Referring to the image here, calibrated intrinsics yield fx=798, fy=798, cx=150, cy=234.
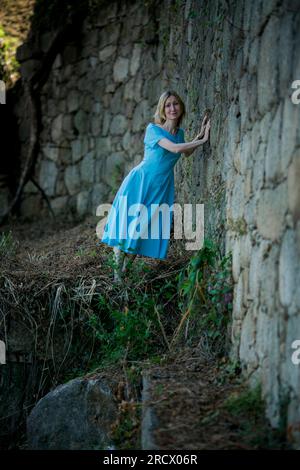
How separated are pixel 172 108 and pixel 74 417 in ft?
6.70

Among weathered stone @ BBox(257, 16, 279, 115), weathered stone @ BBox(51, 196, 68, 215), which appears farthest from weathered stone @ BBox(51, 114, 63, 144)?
weathered stone @ BBox(257, 16, 279, 115)

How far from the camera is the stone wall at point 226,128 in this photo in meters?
3.06

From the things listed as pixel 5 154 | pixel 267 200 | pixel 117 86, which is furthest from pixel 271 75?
pixel 5 154

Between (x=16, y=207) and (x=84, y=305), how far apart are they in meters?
4.30

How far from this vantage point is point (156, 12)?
7.38 meters

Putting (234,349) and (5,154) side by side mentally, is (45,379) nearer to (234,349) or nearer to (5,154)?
(234,349)

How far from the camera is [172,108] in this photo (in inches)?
204

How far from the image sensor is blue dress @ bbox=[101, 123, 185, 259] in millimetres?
5176

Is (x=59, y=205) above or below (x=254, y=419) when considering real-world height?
above

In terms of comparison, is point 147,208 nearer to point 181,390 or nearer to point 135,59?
point 181,390

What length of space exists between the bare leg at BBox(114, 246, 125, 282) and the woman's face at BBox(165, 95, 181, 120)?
0.95 meters

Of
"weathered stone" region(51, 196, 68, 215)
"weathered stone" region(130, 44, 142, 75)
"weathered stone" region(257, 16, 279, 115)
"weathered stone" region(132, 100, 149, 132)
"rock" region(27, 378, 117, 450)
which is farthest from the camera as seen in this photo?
"weathered stone" region(51, 196, 68, 215)

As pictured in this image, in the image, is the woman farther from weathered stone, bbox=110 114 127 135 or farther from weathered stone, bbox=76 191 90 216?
weathered stone, bbox=76 191 90 216

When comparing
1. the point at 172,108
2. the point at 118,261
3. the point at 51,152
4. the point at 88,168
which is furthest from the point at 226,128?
the point at 51,152
